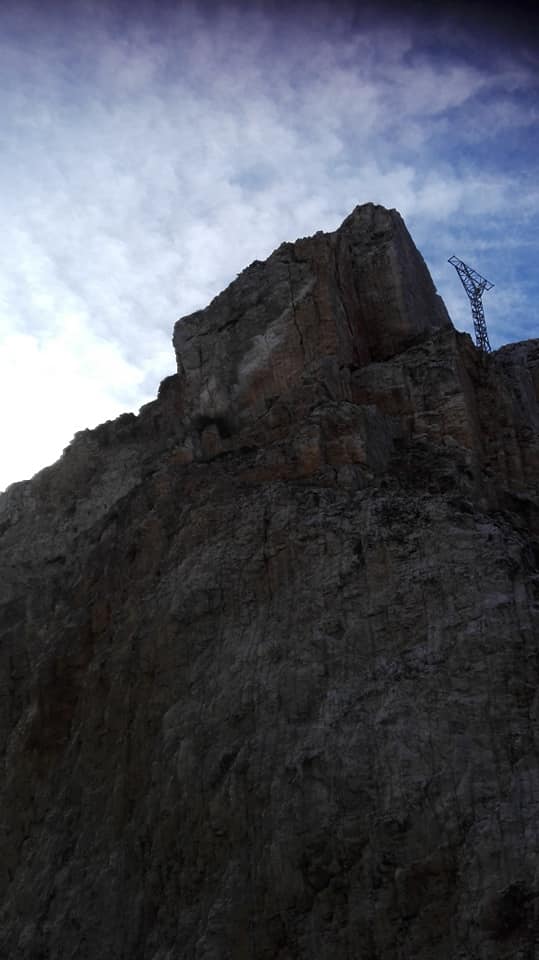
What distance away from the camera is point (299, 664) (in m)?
25.0

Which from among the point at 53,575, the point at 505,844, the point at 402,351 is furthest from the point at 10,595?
the point at 505,844

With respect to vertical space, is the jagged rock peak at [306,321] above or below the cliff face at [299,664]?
above

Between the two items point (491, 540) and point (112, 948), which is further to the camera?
point (491, 540)

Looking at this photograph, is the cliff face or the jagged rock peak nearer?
the cliff face

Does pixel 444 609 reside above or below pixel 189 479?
below

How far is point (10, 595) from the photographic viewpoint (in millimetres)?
38844

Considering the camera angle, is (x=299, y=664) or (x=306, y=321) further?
(x=306, y=321)

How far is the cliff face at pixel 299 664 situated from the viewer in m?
21.6

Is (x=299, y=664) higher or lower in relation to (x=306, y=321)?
lower

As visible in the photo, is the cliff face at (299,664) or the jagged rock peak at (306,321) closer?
the cliff face at (299,664)

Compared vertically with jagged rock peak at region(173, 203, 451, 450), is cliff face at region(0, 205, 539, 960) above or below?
below

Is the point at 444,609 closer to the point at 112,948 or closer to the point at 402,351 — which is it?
the point at 112,948

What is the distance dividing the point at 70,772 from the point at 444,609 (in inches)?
400

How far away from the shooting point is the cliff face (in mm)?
21562
